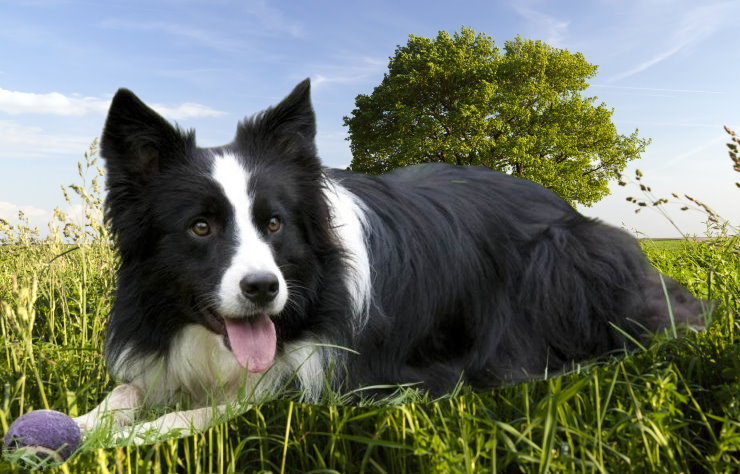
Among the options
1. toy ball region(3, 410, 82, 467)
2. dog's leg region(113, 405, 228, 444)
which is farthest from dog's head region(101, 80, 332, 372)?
toy ball region(3, 410, 82, 467)

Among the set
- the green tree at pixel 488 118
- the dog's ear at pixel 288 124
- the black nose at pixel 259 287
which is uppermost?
the green tree at pixel 488 118

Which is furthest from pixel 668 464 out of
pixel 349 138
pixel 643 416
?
pixel 349 138

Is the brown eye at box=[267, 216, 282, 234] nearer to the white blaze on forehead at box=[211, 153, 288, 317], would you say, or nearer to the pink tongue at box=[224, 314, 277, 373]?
the white blaze on forehead at box=[211, 153, 288, 317]

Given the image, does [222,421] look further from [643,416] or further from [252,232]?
[643,416]

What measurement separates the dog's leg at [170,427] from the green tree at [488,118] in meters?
22.3

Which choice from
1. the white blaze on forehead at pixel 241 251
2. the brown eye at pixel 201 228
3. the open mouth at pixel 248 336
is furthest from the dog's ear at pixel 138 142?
the open mouth at pixel 248 336

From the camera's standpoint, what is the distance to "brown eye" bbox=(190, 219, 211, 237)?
3012 millimetres

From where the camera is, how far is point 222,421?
113 inches

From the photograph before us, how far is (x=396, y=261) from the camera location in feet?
12.8

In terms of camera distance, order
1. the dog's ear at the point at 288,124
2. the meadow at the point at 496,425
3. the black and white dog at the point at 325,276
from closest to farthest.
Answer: the meadow at the point at 496,425 < the black and white dog at the point at 325,276 < the dog's ear at the point at 288,124

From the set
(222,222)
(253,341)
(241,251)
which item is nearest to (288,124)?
(222,222)

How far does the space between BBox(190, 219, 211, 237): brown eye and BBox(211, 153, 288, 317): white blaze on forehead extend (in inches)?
5.7

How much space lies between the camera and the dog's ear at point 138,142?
→ 3146 mm

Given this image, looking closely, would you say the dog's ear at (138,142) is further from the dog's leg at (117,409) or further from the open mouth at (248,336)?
the dog's leg at (117,409)
